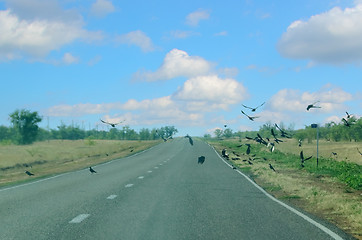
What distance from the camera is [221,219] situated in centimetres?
935

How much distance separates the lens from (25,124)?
102250 millimetres

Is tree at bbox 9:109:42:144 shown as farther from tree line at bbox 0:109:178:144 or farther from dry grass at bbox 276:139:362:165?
dry grass at bbox 276:139:362:165

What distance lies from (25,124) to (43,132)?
65363 millimetres

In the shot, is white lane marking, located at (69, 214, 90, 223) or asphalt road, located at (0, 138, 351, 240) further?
white lane marking, located at (69, 214, 90, 223)

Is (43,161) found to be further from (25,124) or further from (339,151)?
(25,124)

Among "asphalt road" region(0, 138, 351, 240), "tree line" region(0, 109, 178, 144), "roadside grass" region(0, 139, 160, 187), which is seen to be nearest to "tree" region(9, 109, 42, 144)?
"tree line" region(0, 109, 178, 144)

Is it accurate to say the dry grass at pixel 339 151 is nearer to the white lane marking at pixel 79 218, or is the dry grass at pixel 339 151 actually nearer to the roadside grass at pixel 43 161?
the roadside grass at pixel 43 161

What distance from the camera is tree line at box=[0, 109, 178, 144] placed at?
10144 centimetres

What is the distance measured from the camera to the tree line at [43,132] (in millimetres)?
101438

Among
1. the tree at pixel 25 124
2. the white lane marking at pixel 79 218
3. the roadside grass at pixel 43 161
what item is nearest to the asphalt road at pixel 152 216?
the white lane marking at pixel 79 218

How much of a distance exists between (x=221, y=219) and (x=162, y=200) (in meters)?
3.46

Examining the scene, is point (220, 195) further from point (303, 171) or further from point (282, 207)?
point (303, 171)

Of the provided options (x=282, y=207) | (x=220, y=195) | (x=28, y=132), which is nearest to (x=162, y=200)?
(x=220, y=195)

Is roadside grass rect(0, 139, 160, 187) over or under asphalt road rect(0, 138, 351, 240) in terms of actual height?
over
